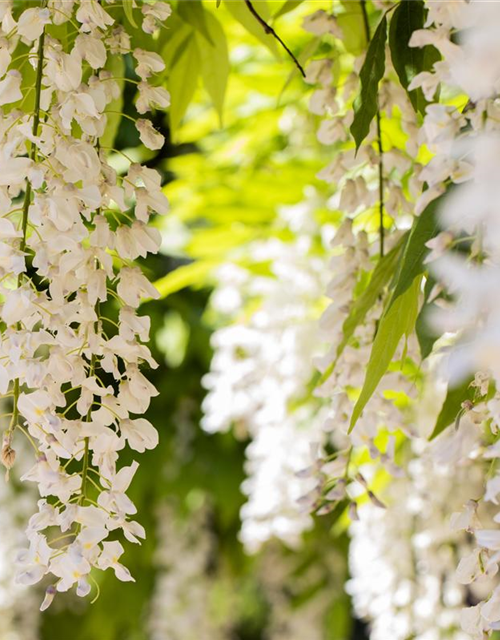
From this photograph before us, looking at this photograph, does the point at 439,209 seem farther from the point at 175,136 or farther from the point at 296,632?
the point at 296,632

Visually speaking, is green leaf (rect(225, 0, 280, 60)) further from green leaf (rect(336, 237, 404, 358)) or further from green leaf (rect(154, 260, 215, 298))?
green leaf (rect(154, 260, 215, 298))

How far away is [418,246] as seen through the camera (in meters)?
0.63

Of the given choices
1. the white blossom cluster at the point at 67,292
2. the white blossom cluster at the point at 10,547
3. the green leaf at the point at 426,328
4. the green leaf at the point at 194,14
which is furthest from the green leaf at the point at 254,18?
the white blossom cluster at the point at 10,547

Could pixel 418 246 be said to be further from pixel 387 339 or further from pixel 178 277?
pixel 178 277

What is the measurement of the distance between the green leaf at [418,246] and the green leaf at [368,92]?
0.11 metres

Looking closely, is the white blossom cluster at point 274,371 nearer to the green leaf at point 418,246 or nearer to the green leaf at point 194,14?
the green leaf at point 194,14

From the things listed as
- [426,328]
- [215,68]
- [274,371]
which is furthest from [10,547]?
[426,328]

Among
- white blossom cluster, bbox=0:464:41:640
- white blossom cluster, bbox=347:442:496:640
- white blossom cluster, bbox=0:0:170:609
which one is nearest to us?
white blossom cluster, bbox=0:0:170:609

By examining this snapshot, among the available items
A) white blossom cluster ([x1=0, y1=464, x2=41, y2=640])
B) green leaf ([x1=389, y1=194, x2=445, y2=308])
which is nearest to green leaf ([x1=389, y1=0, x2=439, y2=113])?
green leaf ([x1=389, y1=194, x2=445, y2=308])

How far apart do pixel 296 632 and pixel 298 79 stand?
207cm

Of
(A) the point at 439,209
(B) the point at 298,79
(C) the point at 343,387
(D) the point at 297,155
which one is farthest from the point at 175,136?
(D) the point at 297,155

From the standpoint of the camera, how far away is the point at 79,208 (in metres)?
0.64

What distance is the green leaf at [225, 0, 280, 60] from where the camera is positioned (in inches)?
31.4

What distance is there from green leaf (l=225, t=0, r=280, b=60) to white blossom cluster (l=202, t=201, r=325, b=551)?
3.31 feet
